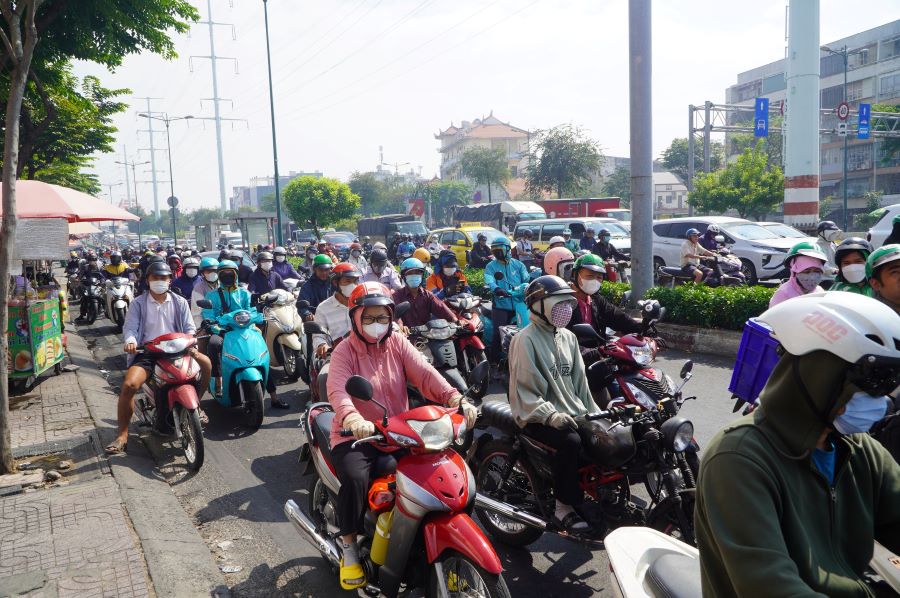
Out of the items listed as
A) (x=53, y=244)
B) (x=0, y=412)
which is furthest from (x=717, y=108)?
(x=0, y=412)

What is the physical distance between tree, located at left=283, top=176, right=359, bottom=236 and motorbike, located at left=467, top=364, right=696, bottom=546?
111 ft

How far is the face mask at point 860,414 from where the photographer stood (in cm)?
158

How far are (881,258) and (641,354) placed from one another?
1579 mm

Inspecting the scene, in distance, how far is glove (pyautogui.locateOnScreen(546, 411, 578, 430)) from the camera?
150 inches

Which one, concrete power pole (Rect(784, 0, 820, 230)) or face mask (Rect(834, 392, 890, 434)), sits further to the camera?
concrete power pole (Rect(784, 0, 820, 230))

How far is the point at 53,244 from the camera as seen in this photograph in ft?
27.7

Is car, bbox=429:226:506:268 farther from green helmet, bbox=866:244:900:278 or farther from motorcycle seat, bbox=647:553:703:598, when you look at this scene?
motorcycle seat, bbox=647:553:703:598

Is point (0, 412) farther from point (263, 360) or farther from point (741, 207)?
point (741, 207)

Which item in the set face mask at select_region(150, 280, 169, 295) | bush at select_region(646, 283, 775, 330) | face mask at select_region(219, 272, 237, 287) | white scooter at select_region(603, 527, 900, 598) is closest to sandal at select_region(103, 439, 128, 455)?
face mask at select_region(150, 280, 169, 295)

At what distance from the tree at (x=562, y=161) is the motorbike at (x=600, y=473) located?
44664 millimetres

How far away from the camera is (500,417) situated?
428 cm

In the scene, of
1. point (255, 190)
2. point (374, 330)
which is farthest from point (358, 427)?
point (255, 190)

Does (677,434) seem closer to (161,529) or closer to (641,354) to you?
(641,354)

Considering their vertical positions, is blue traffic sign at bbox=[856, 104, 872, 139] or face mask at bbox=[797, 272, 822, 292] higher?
blue traffic sign at bbox=[856, 104, 872, 139]
